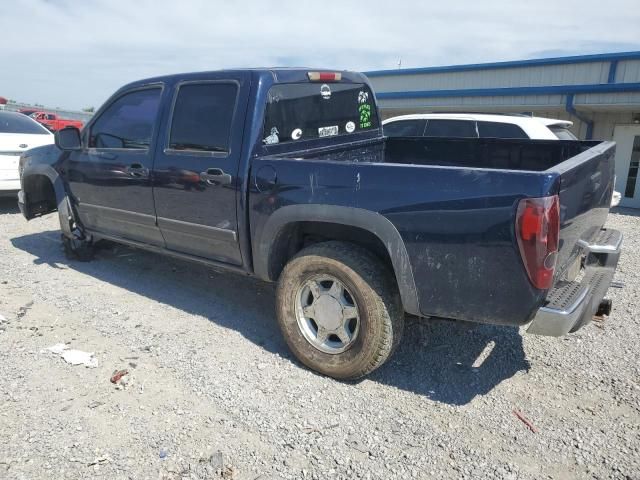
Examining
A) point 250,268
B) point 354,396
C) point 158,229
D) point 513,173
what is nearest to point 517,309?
point 513,173

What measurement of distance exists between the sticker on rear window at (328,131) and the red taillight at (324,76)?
0.38 metres

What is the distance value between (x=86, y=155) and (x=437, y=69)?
441 inches

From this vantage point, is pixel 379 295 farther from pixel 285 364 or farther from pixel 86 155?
pixel 86 155

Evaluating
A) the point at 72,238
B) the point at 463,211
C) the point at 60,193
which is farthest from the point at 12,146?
the point at 463,211

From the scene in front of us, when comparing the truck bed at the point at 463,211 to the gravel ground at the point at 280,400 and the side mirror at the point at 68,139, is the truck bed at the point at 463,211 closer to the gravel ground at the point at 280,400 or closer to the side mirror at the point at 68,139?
the gravel ground at the point at 280,400

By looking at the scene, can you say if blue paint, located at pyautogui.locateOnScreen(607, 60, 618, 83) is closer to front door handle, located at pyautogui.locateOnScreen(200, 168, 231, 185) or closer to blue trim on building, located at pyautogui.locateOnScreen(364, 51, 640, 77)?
blue trim on building, located at pyautogui.locateOnScreen(364, 51, 640, 77)

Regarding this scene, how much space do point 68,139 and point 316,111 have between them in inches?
99.0

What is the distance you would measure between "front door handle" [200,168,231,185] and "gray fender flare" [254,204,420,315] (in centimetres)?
49

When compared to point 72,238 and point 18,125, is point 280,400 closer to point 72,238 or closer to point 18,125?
point 72,238

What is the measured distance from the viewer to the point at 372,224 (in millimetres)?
2939

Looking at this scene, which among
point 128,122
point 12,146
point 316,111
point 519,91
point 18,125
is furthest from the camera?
point 519,91

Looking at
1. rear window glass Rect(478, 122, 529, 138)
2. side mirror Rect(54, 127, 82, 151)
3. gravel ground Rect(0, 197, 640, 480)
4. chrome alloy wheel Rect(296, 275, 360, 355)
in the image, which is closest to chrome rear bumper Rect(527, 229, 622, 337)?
gravel ground Rect(0, 197, 640, 480)

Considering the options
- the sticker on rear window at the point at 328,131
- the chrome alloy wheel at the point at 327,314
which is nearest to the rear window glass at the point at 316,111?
the sticker on rear window at the point at 328,131

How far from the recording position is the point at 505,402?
3104mm
